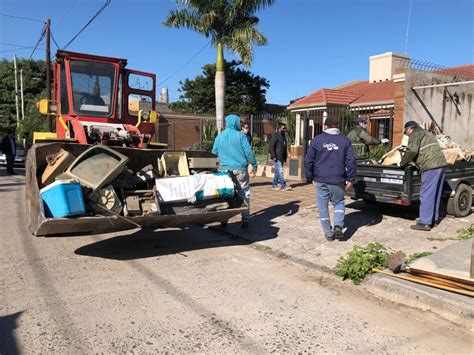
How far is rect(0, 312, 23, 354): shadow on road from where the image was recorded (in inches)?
127

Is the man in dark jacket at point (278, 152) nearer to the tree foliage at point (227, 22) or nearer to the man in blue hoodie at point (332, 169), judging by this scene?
the man in blue hoodie at point (332, 169)

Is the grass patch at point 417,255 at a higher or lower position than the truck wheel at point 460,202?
lower

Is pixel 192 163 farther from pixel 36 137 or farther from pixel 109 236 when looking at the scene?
pixel 36 137

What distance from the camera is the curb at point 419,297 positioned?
12.5ft

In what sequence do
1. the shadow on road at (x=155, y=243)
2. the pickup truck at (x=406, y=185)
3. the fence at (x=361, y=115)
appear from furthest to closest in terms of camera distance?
the fence at (x=361, y=115)
the pickup truck at (x=406, y=185)
the shadow on road at (x=155, y=243)

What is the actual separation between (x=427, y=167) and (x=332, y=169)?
173 cm

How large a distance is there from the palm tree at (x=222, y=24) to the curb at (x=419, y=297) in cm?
1384

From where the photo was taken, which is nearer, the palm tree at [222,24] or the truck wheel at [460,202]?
the truck wheel at [460,202]

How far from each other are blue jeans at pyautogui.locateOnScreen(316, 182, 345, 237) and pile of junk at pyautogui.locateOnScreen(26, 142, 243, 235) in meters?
1.26

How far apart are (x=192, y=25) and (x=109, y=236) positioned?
14105 millimetres

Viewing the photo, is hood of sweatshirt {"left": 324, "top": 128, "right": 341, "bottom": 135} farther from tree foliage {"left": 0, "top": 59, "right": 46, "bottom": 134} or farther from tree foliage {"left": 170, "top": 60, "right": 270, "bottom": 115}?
tree foliage {"left": 0, "top": 59, "right": 46, "bottom": 134}

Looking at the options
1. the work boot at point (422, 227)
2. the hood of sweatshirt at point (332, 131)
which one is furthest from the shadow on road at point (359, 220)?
the hood of sweatshirt at point (332, 131)

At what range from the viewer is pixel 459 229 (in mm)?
6934

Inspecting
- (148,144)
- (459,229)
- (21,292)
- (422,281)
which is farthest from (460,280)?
(148,144)
